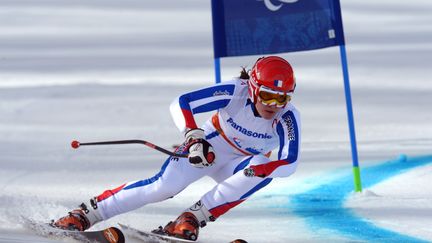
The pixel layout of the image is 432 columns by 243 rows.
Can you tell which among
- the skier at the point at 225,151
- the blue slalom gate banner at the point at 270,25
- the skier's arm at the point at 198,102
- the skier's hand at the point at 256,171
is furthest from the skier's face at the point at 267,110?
the blue slalom gate banner at the point at 270,25

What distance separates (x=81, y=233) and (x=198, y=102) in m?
0.94

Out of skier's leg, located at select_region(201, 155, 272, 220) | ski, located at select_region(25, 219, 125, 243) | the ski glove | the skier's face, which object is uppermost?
the skier's face

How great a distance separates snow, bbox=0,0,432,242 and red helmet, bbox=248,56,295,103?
0.97 meters

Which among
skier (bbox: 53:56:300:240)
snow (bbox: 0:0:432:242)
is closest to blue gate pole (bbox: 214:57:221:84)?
snow (bbox: 0:0:432:242)

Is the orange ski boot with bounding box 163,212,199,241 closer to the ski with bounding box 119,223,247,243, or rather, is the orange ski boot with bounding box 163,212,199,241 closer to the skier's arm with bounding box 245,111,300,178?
the ski with bounding box 119,223,247,243

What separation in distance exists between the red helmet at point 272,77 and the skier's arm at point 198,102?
7.0 inches

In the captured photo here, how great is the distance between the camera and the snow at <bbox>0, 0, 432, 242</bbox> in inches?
264

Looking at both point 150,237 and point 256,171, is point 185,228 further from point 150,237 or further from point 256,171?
point 256,171

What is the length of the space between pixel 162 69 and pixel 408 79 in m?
2.93

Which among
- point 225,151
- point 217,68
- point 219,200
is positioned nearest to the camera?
point 219,200

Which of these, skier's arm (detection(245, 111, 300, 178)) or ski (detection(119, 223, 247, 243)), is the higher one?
skier's arm (detection(245, 111, 300, 178))

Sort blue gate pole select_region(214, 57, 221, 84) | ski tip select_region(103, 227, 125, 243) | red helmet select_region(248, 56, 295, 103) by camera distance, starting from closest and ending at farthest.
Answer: ski tip select_region(103, 227, 125, 243) < red helmet select_region(248, 56, 295, 103) < blue gate pole select_region(214, 57, 221, 84)

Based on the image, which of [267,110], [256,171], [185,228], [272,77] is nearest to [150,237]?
[185,228]

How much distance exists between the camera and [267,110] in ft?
17.9
